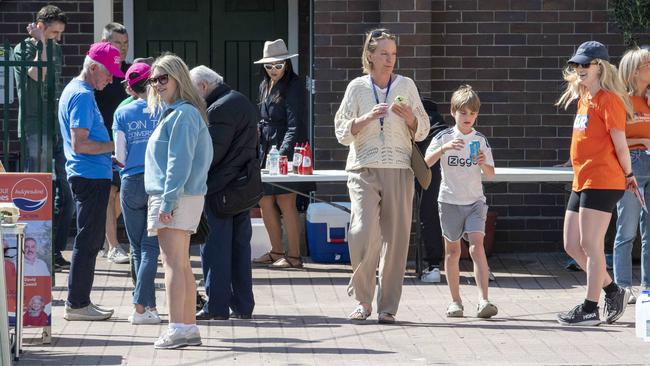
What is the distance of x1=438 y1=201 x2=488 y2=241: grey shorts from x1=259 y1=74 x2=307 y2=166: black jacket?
8.07ft

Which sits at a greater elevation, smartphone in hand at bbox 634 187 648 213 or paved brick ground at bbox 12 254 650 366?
smartphone in hand at bbox 634 187 648 213

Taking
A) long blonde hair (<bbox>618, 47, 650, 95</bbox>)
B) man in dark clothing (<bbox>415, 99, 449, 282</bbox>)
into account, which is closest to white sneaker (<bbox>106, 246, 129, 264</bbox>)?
man in dark clothing (<bbox>415, 99, 449, 282</bbox>)

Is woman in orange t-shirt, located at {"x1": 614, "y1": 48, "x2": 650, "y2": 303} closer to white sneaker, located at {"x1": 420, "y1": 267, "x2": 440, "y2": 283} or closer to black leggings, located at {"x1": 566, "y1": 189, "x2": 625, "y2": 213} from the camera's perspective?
black leggings, located at {"x1": 566, "y1": 189, "x2": 625, "y2": 213}

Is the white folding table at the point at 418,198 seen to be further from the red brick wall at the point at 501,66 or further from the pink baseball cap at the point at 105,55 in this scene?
the pink baseball cap at the point at 105,55

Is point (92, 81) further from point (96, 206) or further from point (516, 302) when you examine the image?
point (516, 302)

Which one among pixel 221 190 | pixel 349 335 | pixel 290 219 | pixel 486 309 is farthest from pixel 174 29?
pixel 349 335

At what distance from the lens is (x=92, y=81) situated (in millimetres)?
8680

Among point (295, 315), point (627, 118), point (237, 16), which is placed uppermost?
point (237, 16)

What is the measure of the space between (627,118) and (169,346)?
147 inches

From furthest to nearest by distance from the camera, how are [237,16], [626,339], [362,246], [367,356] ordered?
[237,16] → [362,246] → [626,339] → [367,356]

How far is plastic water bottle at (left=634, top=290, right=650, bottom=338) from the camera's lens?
8156 mm

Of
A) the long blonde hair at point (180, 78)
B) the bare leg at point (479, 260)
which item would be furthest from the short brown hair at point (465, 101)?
the long blonde hair at point (180, 78)

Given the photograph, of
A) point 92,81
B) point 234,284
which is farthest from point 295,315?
point 92,81

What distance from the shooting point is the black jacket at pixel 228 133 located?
8.70 meters
